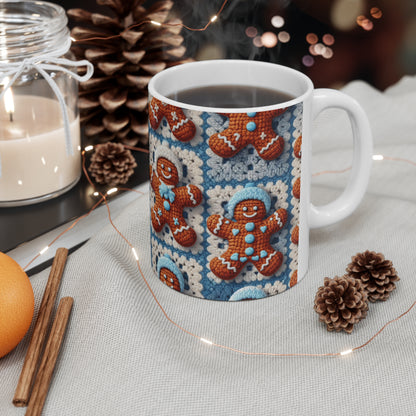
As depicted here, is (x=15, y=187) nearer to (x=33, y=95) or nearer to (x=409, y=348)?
(x=33, y=95)

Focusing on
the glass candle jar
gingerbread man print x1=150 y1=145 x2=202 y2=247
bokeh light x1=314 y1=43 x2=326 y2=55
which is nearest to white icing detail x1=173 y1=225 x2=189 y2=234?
gingerbread man print x1=150 y1=145 x2=202 y2=247

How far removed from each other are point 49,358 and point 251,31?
692 mm

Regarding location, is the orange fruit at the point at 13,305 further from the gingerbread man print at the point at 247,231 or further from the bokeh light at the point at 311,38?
the bokeh light at the point at 311,38

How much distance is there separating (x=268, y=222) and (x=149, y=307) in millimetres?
137

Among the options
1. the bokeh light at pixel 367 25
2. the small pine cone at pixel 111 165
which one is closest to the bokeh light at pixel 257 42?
the bokeh light at pixel 367 25

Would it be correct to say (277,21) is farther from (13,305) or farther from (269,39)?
(13,305)

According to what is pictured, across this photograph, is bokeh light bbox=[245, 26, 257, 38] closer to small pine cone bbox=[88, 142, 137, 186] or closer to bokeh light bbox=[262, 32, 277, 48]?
bokeh light bbox=[262, 32, 277, 48]

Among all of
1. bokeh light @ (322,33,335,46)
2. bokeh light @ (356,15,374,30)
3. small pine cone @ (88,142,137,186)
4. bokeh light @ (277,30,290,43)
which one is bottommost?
small pine cone @ (88,142,137,186)

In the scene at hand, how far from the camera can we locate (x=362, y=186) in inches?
25.3

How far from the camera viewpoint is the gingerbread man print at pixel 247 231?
21.7 inches

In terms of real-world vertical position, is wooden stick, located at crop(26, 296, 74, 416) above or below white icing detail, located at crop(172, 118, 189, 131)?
below

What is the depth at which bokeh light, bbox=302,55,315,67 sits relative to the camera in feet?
3.66

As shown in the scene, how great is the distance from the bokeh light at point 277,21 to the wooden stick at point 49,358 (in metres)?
0.65

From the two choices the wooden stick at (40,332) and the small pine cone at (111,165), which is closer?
the wooden stick at (40,332)
